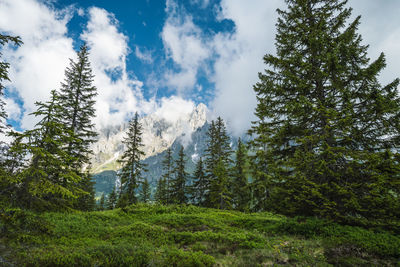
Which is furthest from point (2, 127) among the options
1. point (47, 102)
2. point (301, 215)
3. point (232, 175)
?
point (232, 175)

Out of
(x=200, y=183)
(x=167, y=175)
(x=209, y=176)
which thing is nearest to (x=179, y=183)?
(x=167, y=175)

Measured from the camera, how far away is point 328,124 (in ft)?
26.8

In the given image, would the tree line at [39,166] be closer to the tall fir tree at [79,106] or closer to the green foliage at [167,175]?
the tall fir tree at [79,106]

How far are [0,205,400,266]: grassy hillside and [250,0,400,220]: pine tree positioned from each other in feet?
3.57

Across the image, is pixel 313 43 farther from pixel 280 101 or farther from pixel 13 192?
pixel 13 192

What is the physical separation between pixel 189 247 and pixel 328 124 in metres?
7.81

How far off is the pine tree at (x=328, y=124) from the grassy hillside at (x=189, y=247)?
109cm

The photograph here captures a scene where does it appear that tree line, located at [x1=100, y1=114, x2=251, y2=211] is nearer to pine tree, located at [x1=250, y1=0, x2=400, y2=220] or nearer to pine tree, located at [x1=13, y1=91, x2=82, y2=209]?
pine tree, located at [x1=250, y1=0, x2=400, y2=220]

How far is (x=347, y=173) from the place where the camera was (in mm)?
7586

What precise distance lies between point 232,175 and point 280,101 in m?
17.9

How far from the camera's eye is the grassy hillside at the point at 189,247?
4.73 meters

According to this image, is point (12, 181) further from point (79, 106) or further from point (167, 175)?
point (167, 175)

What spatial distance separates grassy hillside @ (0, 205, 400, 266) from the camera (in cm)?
473

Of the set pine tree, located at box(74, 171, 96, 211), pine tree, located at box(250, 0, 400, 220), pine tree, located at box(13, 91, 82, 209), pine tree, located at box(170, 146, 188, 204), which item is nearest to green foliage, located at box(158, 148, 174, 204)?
pine tree, located at box(170, 146, 188, 204)
